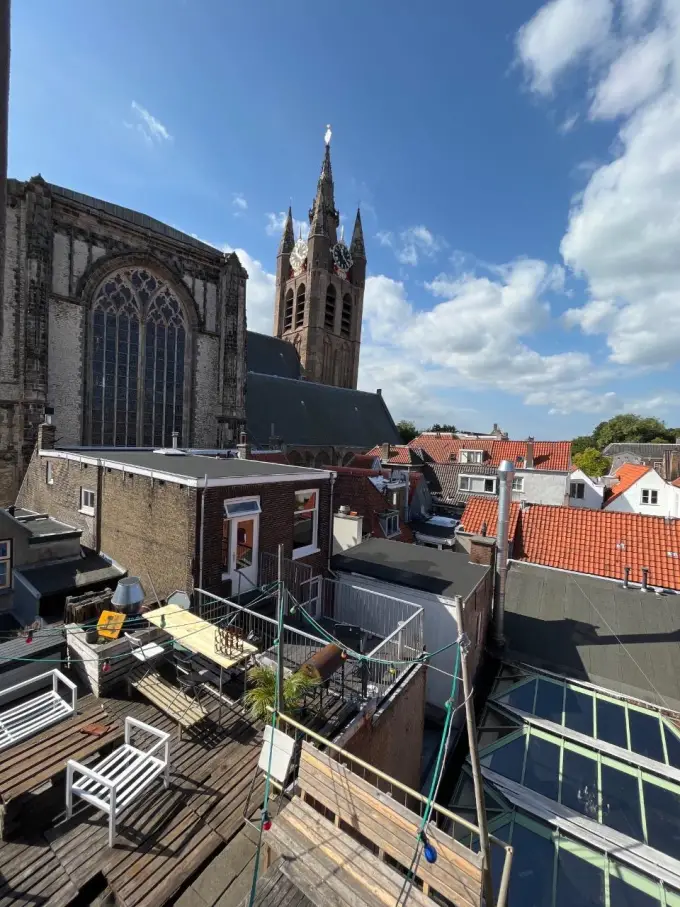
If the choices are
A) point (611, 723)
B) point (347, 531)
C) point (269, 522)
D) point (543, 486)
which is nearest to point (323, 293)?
point (543, 486)

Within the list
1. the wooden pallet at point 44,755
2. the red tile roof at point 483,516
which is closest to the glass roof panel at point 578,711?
the red tile roof at point 483,516

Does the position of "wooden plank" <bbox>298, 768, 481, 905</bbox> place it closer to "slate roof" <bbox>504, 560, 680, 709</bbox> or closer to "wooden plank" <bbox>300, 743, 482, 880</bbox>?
"wooden plank" <bbox>300, 743, 482, 880</bbox>

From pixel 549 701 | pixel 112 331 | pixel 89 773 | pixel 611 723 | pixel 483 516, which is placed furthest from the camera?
pixel 112 331

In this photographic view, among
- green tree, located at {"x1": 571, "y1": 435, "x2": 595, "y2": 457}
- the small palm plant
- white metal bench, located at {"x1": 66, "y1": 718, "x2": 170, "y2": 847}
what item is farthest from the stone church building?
green tree, located at {"x1": 571, "y1": 435, "x2": 595, "y2": 457}

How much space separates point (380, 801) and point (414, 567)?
804 cm

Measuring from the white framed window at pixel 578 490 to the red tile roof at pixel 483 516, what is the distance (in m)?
13.3

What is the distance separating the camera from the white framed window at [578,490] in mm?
28859

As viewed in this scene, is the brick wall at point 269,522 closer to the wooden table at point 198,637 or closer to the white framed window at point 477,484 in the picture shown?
the wooden table at point 198,637

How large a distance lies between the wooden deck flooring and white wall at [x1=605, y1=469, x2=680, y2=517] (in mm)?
30878

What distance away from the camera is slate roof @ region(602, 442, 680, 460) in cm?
6281

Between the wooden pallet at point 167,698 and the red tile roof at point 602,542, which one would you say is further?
the red tile roof at point 602,542

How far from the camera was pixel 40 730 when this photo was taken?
5.69 m

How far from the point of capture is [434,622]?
423 inches

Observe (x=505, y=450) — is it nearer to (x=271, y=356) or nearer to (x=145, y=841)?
(x=271, y=356)
